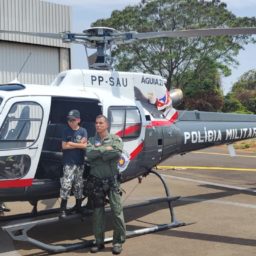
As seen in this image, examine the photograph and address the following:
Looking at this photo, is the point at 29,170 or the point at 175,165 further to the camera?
the point at 175,165

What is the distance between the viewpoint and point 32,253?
601cm

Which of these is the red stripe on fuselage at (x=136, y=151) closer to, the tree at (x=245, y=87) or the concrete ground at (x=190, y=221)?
the concrete ground at (x=190, y=221)

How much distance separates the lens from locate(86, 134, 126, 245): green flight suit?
5.84 meters

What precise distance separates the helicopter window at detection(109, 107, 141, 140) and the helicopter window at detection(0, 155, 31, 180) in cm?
145

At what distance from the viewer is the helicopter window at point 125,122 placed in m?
6.89

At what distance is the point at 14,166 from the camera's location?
19.3 feet

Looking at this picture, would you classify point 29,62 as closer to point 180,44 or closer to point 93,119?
point 93,119

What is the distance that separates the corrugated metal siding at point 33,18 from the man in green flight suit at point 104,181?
12.0m

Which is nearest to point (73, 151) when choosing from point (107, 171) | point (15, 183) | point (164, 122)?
point (107, 171)

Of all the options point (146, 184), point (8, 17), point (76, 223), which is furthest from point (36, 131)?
point (8, 17)

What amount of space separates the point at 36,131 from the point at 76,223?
2.03 metres

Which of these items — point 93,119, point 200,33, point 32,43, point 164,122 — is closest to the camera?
point 200,33

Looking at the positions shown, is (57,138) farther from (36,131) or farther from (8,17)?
(8,17)

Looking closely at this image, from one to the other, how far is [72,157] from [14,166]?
742 mm
